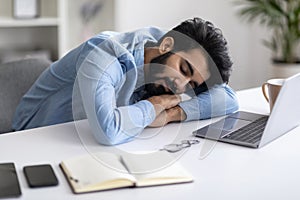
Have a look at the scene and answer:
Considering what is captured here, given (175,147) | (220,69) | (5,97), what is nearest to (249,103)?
(220,69)

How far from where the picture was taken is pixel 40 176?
1.13 meters

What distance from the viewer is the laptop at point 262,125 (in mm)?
1350

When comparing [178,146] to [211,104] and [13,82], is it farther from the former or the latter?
[13,82]

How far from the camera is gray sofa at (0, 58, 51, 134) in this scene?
1.92m

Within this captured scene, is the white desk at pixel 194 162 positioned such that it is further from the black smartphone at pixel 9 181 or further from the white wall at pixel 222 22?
the white wall at pixel 222 22

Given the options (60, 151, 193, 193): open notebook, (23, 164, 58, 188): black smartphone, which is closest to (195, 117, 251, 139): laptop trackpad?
(60, 151, 193, 193): open notebook

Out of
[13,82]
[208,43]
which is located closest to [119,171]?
[208,43]

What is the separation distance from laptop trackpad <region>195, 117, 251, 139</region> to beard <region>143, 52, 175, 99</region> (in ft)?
0.52

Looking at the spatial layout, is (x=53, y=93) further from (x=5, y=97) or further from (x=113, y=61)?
(x=113, y=61)

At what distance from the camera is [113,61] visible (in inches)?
56.2

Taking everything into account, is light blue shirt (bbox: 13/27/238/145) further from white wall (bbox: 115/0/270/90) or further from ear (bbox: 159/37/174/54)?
white wall (bbox: 115/0/270/90)

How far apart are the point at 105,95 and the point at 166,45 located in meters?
0.28

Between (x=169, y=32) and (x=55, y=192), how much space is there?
75cm

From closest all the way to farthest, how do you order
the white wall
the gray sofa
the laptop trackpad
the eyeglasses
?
the eyeglasses, the laptop trackpad, the gray sofa, the white wall
